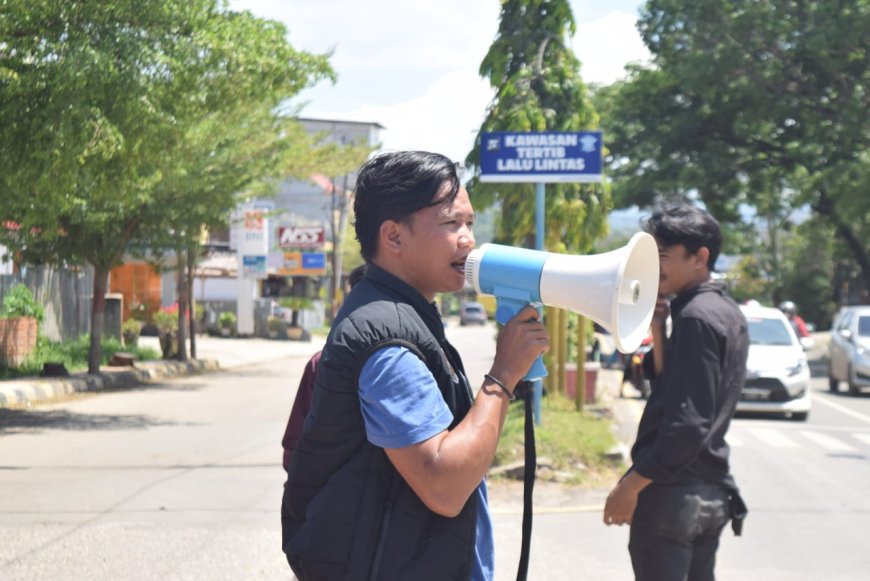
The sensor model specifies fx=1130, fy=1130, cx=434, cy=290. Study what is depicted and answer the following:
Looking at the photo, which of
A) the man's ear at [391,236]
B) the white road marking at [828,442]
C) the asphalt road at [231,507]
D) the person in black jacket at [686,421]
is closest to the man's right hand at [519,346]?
the man's ear at [391,236]

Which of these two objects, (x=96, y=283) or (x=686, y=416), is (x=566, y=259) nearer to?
(x=686, y=416)

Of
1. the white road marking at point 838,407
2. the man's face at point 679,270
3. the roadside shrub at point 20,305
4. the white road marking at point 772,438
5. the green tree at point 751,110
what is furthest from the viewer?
the green tree at point 751,110

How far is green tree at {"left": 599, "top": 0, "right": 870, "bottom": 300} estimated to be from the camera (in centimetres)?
2945

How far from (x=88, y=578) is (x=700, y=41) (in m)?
27.9

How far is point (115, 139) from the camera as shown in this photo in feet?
37.1

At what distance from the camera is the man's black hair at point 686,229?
3773 millimetres

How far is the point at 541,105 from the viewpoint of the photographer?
519 inches

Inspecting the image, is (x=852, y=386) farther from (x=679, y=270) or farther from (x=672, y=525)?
(x=672, y=525)

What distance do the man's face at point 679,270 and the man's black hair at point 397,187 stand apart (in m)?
1.49

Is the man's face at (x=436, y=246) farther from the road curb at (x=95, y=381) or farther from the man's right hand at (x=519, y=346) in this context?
the road curb at (x=95, y=381)

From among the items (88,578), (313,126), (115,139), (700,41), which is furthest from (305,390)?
(313,126)

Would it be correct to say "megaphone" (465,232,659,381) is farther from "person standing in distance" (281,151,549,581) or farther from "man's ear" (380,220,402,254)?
"man's ear" (380,220,402,254)

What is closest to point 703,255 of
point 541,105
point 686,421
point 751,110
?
point 686,421

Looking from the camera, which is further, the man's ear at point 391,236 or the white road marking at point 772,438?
the white road marking at point 772,438
